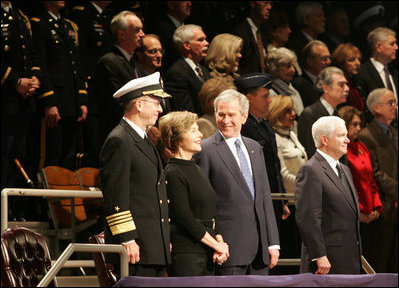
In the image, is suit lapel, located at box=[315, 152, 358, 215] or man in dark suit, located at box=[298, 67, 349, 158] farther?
man in dark suit, located at box=[298, 67, 349, 158]

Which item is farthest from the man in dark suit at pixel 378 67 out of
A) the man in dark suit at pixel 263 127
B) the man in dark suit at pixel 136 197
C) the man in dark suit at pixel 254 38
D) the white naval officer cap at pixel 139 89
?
the man in dark suit at pixel 136 197

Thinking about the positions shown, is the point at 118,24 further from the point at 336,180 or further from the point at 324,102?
the point at 336,180

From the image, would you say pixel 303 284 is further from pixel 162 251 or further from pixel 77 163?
pixel 77 163

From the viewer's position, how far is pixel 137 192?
16.9 feet

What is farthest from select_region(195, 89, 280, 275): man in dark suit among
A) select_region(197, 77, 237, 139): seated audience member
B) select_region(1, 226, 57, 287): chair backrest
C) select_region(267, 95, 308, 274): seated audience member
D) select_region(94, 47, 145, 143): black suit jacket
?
select_region(267, 95, 308, 274): seated audience member

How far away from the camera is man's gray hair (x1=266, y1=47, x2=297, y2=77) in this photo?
8469 mm

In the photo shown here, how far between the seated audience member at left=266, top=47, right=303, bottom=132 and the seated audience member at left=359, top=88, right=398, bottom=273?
0.65 m

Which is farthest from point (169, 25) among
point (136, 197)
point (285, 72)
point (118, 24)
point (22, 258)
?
point (22, 258)

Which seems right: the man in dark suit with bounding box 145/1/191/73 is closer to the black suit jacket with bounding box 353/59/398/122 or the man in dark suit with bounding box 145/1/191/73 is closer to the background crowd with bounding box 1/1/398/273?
the background crowd with bounding box 1/1/398/273

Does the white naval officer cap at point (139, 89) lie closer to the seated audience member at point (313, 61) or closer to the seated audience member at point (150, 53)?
the seated audience member at point (150, 53)

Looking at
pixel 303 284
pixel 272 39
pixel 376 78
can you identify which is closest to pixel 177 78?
pixel 272 39

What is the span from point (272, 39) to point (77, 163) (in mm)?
2746

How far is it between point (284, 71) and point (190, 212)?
134 inches

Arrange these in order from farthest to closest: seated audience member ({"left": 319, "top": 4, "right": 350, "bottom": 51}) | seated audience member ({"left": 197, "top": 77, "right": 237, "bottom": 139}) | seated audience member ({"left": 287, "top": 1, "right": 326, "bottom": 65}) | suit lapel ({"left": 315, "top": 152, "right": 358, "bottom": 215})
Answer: seated audience member ({"left": 319, "top": 4, "right": 350, "bottom": 51}) → seated audience member ({"left": 287, "top": 1, "right": 326, "bottom": 65}) → seated audience member ({"left": 197, "top": 77, "right": 237, "bottom": 139}) → suit lapel ({"left": 315, "top": 152, "right": 358, "bottom": 215})
